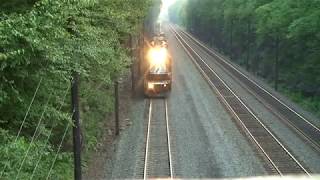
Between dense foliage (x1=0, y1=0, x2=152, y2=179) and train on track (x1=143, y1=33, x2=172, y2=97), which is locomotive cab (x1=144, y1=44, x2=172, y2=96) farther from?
dense foliage (x1=0, y1=0, x2=152, y2=179)

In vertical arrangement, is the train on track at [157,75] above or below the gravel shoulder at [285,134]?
above

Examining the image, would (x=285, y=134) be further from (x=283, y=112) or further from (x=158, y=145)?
(x=158, y=145)

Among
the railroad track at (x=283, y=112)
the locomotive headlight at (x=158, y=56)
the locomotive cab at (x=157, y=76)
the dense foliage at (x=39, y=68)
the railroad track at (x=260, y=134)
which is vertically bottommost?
the railroad track at (x=283, y=112)

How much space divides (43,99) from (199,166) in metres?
8.87

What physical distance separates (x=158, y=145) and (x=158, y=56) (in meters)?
13.8

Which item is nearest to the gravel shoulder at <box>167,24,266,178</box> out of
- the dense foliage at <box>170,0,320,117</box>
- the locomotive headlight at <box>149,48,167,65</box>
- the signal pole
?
the locomotive headlight at <box>149,48,167,65</box>

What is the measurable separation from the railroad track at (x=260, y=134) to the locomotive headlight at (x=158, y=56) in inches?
199

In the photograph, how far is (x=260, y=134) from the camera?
2756 cm

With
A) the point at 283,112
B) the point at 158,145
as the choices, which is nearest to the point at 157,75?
the point at 283,112

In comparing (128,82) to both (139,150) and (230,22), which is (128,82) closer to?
(139,150)

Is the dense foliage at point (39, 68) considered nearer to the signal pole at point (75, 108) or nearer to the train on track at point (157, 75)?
the signal pole at point (75, 108)

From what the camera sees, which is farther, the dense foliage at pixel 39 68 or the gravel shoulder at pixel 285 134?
the gravel shoulder at pixel 285 134

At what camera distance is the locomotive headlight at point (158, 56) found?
3831 cm

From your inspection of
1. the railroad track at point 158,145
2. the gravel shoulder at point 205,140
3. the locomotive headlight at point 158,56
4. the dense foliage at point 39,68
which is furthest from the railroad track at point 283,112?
the dense foliage at point 39,68
